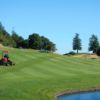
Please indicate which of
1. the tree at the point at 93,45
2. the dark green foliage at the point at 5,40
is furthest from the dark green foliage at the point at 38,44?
the tree at the point at 93,45

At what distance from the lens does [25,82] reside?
120ft

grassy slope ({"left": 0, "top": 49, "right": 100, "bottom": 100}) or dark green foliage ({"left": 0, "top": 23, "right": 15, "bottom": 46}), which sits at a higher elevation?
dark green foliage ({"left": 0, "top": 23, "right": 15, "bottom": 46})

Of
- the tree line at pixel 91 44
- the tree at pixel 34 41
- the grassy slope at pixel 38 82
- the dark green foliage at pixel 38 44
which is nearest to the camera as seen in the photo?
the grassy slope at pixel 38 82

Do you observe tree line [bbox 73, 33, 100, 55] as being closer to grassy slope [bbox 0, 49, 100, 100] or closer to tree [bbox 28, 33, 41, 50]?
tree [bbox 28, 33, 41, 50]

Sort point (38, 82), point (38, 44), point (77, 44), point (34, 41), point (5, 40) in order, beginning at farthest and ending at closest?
1. point (34, 41)
2. point (38, 44)
3. point (77, 44)
4. point (5, 40)
5. point (38, 82)

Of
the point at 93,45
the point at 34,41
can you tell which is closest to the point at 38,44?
the point at 34,41

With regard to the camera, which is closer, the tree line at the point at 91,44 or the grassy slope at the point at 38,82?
the grassy slope at the point at 38,82

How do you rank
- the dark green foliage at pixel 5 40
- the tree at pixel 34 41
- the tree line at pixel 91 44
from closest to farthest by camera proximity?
1. the dark green foliage at pixel 5 40
2. the tree line at pixel 91 44
3. the tree at pixel 34 41

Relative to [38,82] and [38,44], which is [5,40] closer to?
[38,44]

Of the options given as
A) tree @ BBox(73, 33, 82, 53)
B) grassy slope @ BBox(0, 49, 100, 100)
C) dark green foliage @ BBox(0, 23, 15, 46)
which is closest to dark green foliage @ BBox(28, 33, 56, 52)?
dark green foliage @ BBox(0, 23, 15, 46)

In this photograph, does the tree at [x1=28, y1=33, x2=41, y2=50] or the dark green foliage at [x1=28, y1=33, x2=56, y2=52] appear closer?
the tree at [x1=28, y1=33, x2=41, y2=50]

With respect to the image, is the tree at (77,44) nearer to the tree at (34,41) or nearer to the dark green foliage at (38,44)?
the dark green foliage at (38,44)

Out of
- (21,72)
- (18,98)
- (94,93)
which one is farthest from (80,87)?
(18,98)

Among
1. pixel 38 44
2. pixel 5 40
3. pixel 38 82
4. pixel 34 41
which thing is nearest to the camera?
pixel 38 82
